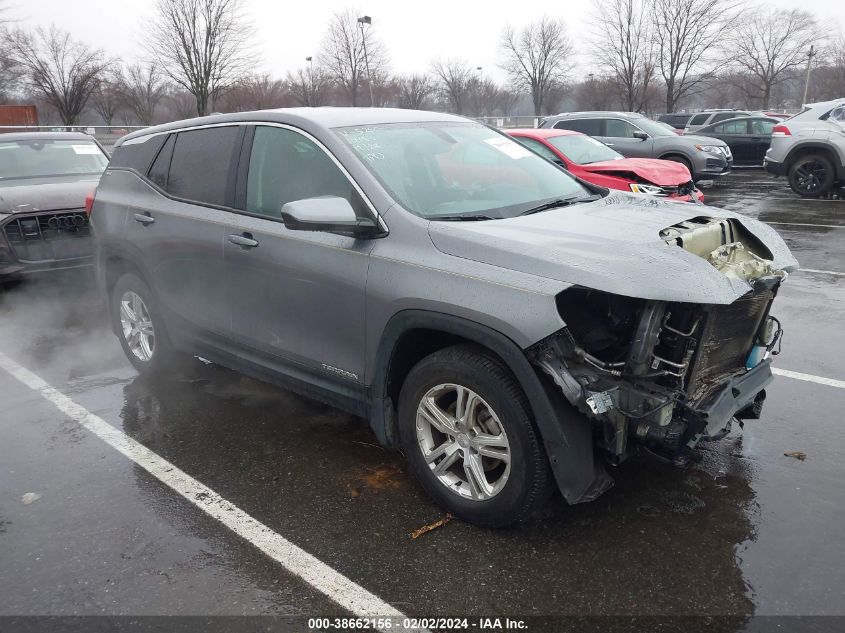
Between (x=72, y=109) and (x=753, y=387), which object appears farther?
(x=72, y=109)

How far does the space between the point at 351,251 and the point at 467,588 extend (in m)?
1.65

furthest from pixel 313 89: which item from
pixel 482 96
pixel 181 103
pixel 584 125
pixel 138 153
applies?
pixel 138 153

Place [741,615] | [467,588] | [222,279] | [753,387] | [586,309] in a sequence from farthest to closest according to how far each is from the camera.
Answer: [222,279]
[753,387]
[586,309]
[467,588]
[741,615]

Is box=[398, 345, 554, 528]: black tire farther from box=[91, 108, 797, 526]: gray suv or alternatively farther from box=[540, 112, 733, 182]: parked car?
box=[540, 112, 733, 182]: parked car

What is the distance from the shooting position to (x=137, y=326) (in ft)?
17.0

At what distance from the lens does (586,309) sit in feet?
9.71

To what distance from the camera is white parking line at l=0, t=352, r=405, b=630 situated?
272 cm

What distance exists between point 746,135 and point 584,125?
6958 mm

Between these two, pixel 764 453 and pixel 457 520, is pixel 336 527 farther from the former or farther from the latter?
pixel 764 453

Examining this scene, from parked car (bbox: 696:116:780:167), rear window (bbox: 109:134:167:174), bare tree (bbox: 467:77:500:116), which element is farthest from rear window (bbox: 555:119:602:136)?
bare tree (bbox: 467:77:500:116)

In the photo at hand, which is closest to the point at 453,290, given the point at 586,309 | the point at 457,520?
the point at 586,309

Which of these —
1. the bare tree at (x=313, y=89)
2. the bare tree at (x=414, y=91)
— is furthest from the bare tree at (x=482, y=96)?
the bare tree at (x=313, y=89)

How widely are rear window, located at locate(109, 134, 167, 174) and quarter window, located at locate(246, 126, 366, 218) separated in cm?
127

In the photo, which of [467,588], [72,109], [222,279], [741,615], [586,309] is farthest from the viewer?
[72,109]
